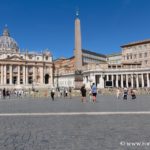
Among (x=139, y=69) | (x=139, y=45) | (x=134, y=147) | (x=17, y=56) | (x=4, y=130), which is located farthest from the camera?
(x=17, y=56)

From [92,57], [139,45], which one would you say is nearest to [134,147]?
[139,45]

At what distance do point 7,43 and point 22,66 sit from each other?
1425 cm

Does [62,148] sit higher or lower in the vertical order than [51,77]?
lower

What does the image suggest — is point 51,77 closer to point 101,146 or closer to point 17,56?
point 17,56

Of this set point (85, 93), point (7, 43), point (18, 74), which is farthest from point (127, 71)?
point (85, 93)

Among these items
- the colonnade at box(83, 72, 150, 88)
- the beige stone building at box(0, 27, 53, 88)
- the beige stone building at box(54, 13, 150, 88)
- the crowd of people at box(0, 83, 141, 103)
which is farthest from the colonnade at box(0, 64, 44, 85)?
the crowd of people at box(0, 83, 141, 103)

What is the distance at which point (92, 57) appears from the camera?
125250 millimetres

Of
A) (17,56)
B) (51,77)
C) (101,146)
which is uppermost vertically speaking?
(17,56)

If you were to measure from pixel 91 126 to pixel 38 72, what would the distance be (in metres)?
99.3

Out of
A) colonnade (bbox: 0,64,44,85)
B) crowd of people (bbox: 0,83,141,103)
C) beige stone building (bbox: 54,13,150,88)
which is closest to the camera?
crowd of people (bbox: 0,83,141,103)

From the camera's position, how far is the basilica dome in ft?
363

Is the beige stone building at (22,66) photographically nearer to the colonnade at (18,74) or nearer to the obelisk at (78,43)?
the colonnade at (18,74)

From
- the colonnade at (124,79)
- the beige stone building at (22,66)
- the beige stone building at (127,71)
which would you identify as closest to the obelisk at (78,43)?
the beige stone building at (127,71)

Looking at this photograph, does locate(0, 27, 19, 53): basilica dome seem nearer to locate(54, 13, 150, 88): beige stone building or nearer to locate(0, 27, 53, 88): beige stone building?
locate(0, 27, 53, 88): beige stone building
